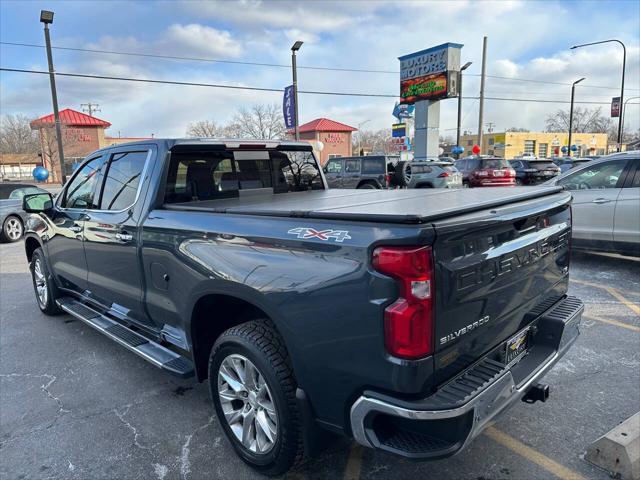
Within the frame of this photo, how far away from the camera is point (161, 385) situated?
3.82 m

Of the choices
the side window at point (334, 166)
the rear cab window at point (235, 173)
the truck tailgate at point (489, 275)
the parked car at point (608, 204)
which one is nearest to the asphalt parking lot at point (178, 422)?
the truck tailgate at point (489, 275)

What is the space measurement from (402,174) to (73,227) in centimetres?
1508

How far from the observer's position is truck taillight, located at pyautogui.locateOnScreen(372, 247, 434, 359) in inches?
73.6

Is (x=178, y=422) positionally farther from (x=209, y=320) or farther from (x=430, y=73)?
(x=430, y=73)

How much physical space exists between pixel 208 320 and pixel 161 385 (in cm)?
119

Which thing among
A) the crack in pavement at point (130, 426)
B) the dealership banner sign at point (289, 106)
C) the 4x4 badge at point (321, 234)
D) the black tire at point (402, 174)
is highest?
the dealership banner sign at point (289, 106)

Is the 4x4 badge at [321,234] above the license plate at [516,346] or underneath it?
above

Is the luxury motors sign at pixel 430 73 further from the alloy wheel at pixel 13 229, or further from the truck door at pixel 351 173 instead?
the alloy wheel at pixel 13 229

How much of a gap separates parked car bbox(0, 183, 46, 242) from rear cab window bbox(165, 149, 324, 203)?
10.0 metres

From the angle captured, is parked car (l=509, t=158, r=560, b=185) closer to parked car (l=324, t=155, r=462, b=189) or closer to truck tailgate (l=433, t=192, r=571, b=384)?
parked car (l=324, t=155, r=462, b=189)

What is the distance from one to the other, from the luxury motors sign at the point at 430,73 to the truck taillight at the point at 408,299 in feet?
73.3

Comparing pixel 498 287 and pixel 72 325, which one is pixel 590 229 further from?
pixel 72 325

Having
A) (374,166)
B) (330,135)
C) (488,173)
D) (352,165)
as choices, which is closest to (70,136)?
(330,135)

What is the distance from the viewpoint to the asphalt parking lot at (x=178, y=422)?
2.70 metres
